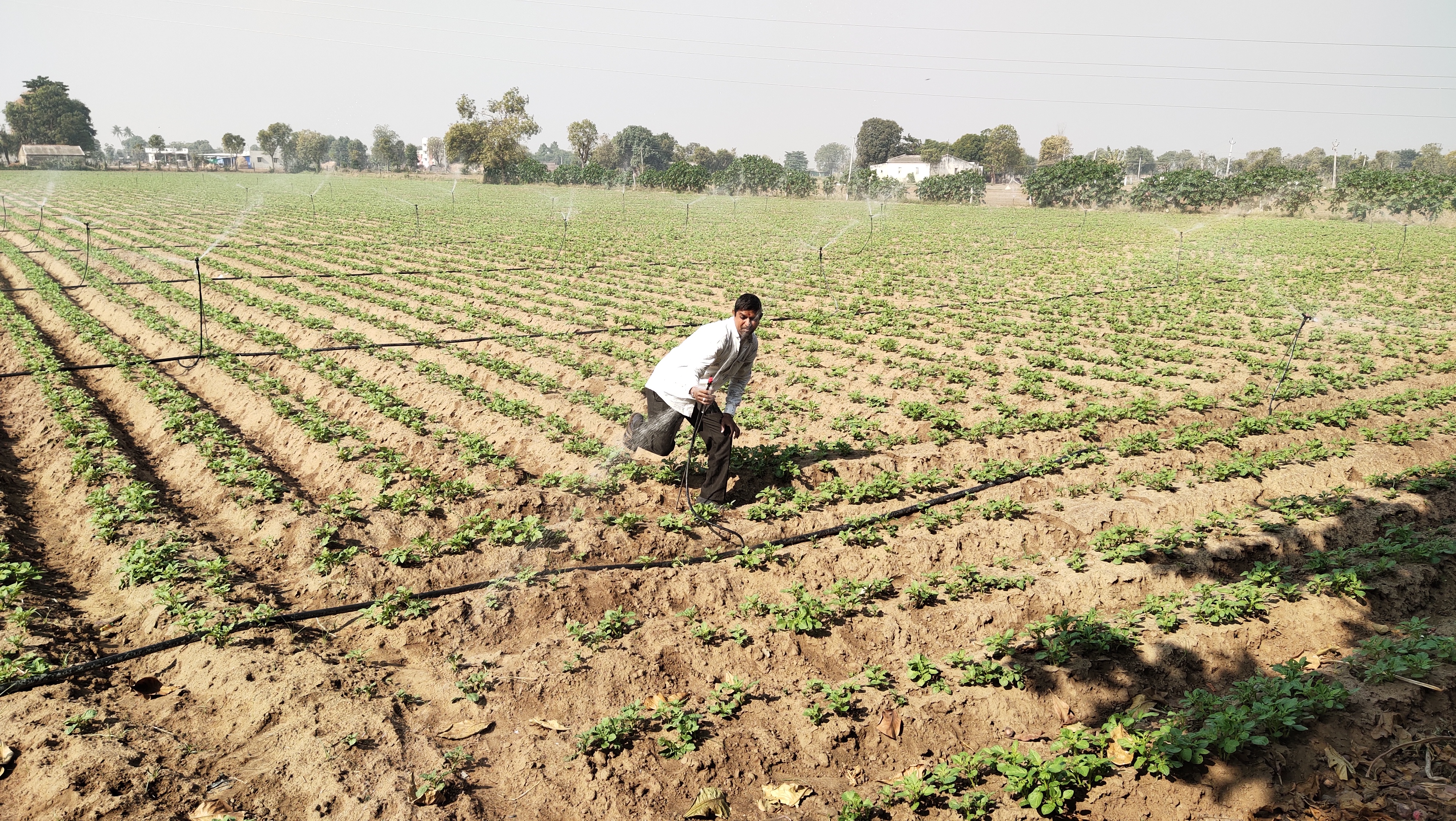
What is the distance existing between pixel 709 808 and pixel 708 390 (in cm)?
330

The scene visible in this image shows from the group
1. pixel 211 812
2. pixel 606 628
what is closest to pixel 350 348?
pixel 606 628

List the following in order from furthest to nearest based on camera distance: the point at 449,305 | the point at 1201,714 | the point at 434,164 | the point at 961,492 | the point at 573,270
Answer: the point at 434,164, the point at 573,270, the point at 449,305, the point at 961,492, the point at 1201,714

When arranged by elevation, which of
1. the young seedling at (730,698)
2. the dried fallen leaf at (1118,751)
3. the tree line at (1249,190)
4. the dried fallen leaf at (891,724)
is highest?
the tree line at (1249,190)

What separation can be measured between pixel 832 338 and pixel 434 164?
78.0 metres

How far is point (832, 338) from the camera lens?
42.9ft

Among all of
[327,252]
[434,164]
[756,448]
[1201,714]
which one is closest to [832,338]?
[756,448]

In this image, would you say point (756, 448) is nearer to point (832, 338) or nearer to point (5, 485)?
point (832, 338)

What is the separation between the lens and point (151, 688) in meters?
4.29

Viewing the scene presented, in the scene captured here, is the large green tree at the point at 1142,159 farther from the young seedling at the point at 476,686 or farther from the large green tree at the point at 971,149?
the young seedling at the point at 476,686

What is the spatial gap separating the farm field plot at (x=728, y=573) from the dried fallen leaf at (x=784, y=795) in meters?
0.01

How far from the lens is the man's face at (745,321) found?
6172mm

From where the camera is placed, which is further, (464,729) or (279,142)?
(279,142)

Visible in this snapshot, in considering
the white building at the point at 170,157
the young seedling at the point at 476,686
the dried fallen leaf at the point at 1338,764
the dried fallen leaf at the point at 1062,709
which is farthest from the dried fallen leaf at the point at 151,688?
the white building at the point at 170,157

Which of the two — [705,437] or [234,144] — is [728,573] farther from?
[234,144]
